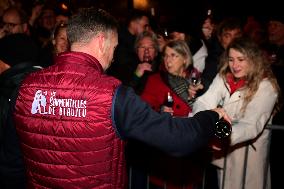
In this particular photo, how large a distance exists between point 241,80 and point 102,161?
2486mm

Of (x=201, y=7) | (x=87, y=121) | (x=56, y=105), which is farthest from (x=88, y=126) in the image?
(x=201, y=7)

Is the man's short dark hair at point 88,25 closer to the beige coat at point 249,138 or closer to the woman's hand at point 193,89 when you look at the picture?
the beige coat at point 249,138

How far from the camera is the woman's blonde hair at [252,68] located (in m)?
3.99

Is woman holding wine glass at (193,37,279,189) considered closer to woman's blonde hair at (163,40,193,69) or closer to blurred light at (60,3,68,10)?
woman's blonde hair at (163,40,193,69)

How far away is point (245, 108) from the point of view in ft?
13.0

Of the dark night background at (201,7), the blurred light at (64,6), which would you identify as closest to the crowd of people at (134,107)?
the blurred light at (64,6)

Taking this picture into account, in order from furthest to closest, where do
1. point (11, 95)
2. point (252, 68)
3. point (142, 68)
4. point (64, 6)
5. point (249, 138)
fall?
point (64, 6) → point (142, 68) → point (252, 68) → point (249, 138) → point (11, 95)

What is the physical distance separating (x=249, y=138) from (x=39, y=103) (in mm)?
2419

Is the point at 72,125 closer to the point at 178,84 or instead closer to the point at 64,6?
the point at 178,84

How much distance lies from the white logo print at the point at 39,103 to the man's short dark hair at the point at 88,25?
460 mm

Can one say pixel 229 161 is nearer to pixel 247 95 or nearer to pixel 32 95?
pixel 247 95

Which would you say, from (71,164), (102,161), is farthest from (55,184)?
(102,161)

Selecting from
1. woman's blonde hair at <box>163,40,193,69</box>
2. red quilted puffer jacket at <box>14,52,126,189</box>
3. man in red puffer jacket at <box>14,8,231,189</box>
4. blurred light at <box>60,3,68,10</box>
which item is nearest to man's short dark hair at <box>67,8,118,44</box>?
man in red puffer jacket at <box>14,8,231,189</box>

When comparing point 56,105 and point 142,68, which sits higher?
point 142,68
